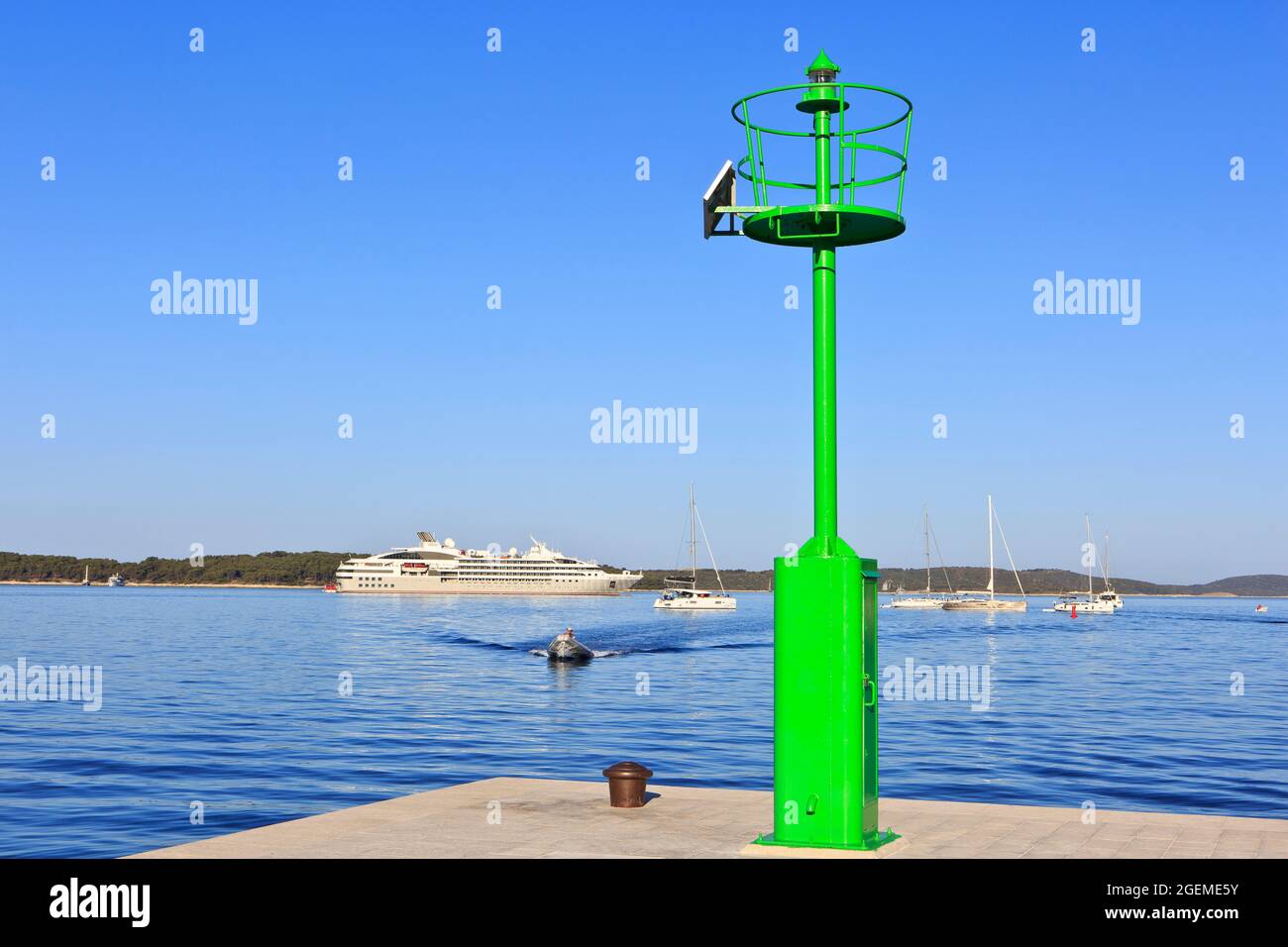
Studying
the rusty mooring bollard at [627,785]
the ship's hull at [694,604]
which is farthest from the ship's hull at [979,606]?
the rusty mooring bollard at [627,785]

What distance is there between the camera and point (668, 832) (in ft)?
43.0

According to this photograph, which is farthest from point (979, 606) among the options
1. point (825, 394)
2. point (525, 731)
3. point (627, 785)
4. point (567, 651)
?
point (825, 394)

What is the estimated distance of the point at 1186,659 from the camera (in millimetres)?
76000

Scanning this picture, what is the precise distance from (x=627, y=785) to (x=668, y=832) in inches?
67.4

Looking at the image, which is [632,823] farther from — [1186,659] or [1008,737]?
[1186,659]

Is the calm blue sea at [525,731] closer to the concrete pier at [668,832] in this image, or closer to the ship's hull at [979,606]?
the concrete pier at [668,832]

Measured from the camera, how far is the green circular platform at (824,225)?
1222cm

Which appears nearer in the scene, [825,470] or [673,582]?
[825,470]

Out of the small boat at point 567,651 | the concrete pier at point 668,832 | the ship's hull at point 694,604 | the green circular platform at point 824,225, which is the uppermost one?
the green circular platform at point 824,225

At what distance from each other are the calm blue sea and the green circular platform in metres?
13.5

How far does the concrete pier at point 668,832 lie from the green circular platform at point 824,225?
6.11 metres

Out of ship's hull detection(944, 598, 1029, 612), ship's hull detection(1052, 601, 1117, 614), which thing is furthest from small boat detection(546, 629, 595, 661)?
ship's hull detection(1052, 601, 1117, 614)

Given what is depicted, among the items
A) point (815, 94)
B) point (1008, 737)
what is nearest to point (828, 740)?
point (815, 94)
